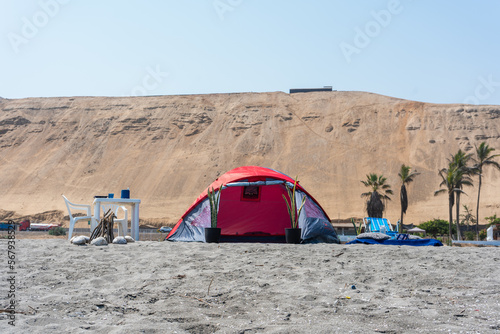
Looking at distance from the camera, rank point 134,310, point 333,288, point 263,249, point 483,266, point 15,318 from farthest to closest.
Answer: point 263,249
point 483,266
point 333,288
point 134,310
point 15,318

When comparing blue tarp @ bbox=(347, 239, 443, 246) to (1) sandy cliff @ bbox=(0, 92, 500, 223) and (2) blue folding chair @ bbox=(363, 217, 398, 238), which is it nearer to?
(2) blue folding chair @ bbox=(363, 217, 398, 238)

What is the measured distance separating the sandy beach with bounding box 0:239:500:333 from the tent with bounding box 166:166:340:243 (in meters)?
2.68

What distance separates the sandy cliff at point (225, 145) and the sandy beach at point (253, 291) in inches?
1345

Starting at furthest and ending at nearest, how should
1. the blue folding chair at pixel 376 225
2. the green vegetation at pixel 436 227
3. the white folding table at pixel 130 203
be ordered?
the green vegetation at pixel 436 227
the blue folding chair at pixel 376 225
the white folding table at pixel 130 203

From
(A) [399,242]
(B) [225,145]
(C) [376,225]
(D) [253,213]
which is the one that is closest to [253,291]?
(A) [399,242]

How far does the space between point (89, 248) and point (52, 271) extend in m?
1.69

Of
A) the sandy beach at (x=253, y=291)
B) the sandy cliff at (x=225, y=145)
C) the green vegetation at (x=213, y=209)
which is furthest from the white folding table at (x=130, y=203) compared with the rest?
the sandy cliff at (x=225, y=145)

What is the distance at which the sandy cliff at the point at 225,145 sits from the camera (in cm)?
4284

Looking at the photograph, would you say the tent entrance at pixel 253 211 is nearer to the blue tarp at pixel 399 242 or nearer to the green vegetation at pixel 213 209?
the green vegetation at pixel 213 209

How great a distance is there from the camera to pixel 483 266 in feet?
17.5

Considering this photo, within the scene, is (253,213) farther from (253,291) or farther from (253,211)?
(253,291)

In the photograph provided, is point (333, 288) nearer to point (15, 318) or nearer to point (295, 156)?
point (15, 318)

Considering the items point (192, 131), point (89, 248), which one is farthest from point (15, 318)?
point (192, 131)

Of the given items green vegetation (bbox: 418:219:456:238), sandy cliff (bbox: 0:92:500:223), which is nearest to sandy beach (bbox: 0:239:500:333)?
green vegetation (bbox: 418:219:456:238)
